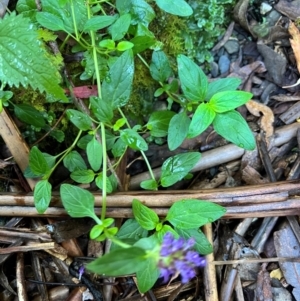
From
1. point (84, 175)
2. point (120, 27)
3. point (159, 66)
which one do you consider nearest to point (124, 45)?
point (120, 27)

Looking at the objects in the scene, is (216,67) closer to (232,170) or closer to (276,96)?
(276,96)

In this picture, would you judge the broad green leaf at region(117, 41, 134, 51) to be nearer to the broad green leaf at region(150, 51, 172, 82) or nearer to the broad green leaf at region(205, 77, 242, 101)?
the broad green leaf at region(150, 51, 172, 82)

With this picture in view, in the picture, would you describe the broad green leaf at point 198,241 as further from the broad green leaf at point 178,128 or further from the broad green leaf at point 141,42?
the broad green leaf at point 141,42

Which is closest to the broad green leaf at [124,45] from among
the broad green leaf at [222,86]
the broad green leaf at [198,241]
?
Result: the broad green leaf at [222,86]

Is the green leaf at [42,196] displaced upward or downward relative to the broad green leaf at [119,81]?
downward

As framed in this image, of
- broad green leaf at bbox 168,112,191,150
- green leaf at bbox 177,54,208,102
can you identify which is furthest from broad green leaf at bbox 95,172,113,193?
green leaf at bbox 177,54,208,102

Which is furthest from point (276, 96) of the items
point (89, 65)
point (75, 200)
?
point (75, 200)
